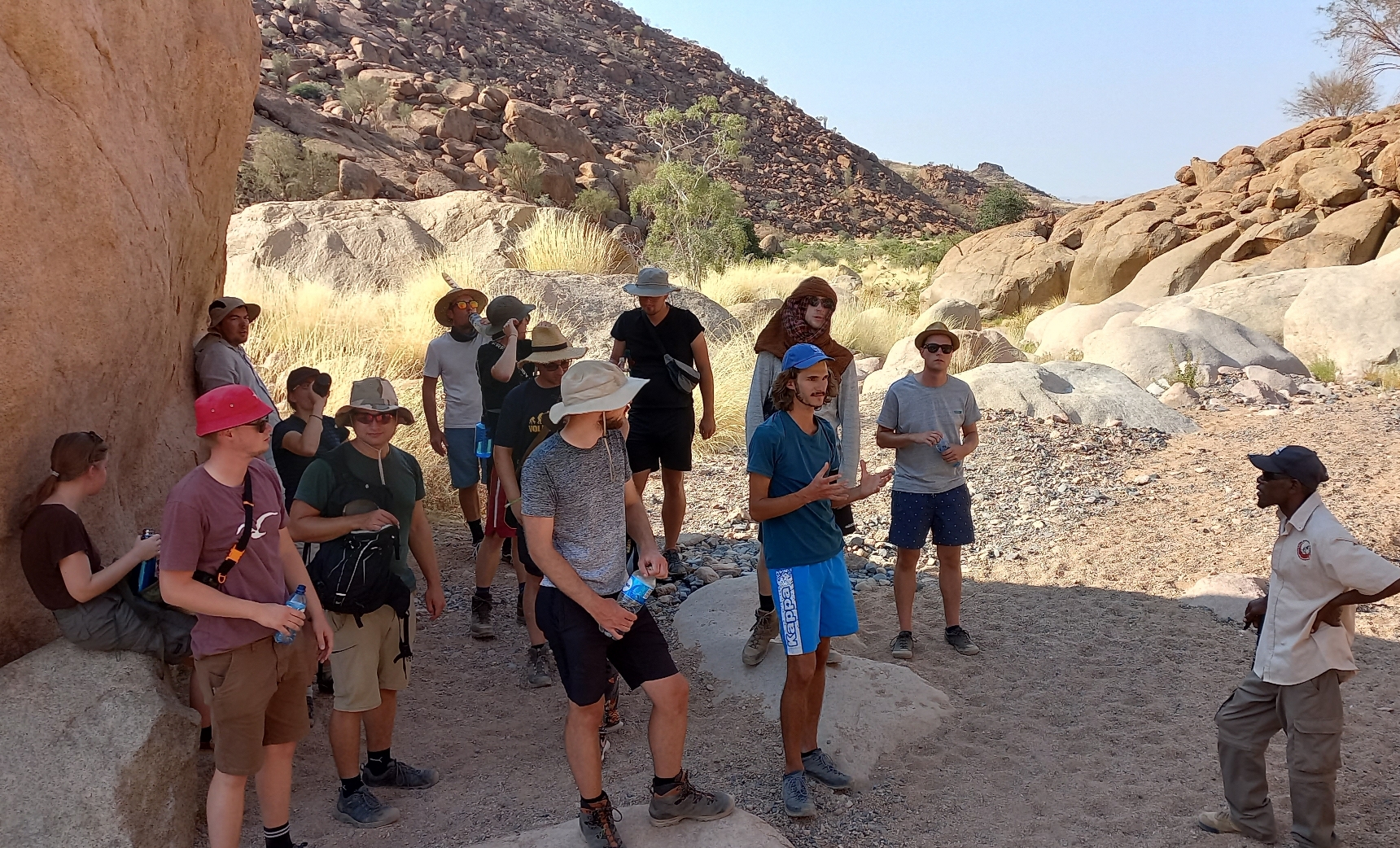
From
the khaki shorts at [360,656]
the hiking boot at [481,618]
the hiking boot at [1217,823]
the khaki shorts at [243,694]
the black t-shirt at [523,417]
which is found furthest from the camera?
the hiking boot at [481,618]

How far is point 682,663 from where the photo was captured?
5297mm

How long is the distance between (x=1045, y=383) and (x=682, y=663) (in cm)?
674

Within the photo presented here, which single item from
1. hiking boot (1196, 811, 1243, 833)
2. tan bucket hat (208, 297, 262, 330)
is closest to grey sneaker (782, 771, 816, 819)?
hiking boot (1196, 811, 1243, 833)

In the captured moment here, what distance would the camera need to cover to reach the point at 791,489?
12.3 ft

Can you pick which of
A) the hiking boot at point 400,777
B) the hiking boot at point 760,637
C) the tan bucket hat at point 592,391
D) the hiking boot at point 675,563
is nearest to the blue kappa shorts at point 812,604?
the tan bucket hat at point 592,391

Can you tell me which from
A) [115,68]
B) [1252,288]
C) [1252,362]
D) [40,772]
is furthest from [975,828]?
[1252,288]

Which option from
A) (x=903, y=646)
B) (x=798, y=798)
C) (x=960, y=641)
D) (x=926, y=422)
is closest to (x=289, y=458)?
(x=798, y=798)

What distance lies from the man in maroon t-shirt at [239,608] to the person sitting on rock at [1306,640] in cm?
325

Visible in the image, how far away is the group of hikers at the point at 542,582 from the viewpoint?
3084 millimetres

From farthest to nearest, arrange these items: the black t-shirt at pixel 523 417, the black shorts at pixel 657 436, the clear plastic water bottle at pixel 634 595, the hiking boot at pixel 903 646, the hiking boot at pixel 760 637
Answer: the black shorts at pixel 657 436, the hiking boot at pixel 903 646, the hiking boot at pixel 760 637, the black t-shirt at pixel 523 417, the clear plastic water bottle at pixel 634 595

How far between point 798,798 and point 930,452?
6.73 ft

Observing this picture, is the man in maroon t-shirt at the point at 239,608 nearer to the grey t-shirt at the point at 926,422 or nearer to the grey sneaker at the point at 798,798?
the grey sneaker at the point at 798,798

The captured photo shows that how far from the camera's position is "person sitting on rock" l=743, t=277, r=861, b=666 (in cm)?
464

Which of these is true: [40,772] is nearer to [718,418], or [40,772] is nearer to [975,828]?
[975,828]
